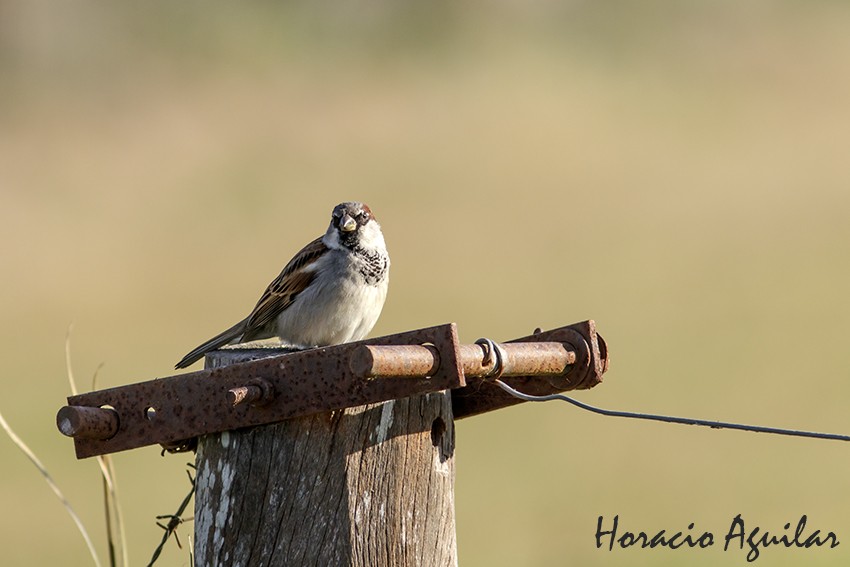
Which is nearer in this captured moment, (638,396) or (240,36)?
(638,396)

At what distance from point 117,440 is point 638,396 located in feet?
34.5

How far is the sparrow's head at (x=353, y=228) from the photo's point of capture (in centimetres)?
511

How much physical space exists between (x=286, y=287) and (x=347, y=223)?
0.34m

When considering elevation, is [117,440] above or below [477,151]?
below

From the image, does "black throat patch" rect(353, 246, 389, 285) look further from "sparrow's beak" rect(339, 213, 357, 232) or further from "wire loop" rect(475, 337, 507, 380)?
"wire loop" rect(475, 337, 507, 380)

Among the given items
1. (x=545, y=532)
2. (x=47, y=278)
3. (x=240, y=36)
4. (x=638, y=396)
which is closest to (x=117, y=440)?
(x=545, y=532)

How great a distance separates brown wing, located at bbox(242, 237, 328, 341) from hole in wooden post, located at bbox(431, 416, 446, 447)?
231cm

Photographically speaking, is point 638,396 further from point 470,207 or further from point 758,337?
point 470,207

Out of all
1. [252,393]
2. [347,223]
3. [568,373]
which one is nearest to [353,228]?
[347,223]

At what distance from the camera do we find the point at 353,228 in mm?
5105

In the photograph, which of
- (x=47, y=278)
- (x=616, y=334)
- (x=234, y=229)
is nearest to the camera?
(x=616, y=334)

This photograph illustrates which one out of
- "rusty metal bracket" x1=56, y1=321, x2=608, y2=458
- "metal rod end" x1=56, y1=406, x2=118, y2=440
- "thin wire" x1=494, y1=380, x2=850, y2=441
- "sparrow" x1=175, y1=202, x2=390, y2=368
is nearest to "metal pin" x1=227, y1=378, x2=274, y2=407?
"rusty metal bracket" x1=56, y1=321, x2=608, y2=458

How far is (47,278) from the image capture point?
16.8m

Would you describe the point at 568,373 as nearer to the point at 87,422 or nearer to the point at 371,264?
the point at 87,422
